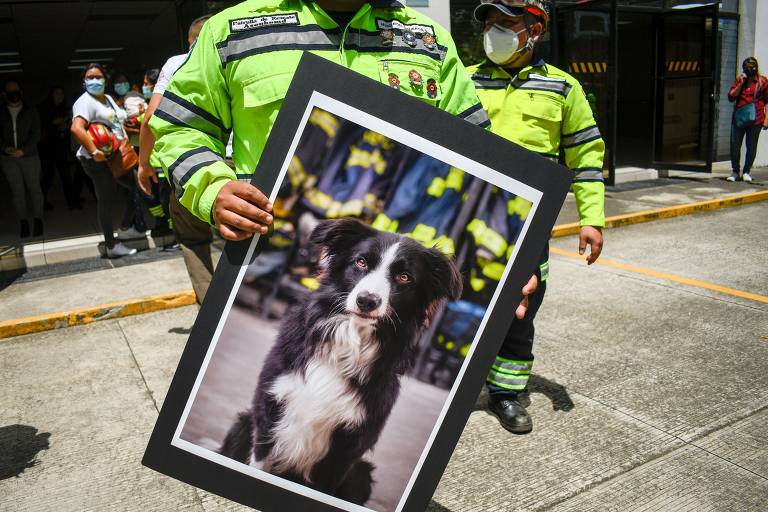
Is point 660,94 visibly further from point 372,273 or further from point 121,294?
point 372,273

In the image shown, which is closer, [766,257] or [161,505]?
[161,505]

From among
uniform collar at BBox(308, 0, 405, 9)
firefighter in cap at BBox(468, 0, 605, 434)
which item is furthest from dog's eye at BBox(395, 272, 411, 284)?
firefighter in cap at BBox(468, 0, 605, 434)

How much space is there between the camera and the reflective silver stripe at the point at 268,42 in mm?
1661

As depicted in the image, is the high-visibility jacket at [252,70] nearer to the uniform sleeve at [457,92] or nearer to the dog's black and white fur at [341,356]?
the uniform sleeve at [457,92]

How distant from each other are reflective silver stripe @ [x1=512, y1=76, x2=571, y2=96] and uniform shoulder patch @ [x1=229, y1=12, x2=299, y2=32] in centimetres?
168

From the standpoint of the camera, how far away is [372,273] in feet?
4.45

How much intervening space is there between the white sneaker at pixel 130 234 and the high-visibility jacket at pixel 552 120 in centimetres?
553

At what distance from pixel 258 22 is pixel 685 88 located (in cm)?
1193

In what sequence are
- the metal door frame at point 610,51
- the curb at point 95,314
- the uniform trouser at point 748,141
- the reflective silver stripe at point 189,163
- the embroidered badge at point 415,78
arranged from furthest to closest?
the uniform trouser at point 748,141 < the metal door frame at point 610,51 < the curb at point 95,314 < the embroidered badge at point 415,78 < the reflective silver stripe at point 189,163

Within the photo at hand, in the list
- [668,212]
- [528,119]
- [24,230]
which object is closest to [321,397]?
[528,119]

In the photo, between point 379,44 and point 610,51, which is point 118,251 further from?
point 610,51

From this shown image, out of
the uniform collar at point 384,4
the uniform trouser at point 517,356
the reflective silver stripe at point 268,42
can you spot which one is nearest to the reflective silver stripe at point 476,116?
the uniform collar at point 384,4

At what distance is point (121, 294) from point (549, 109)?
14.1 feet

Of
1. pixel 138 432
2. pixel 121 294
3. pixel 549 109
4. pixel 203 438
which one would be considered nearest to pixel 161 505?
pixel 138 432
